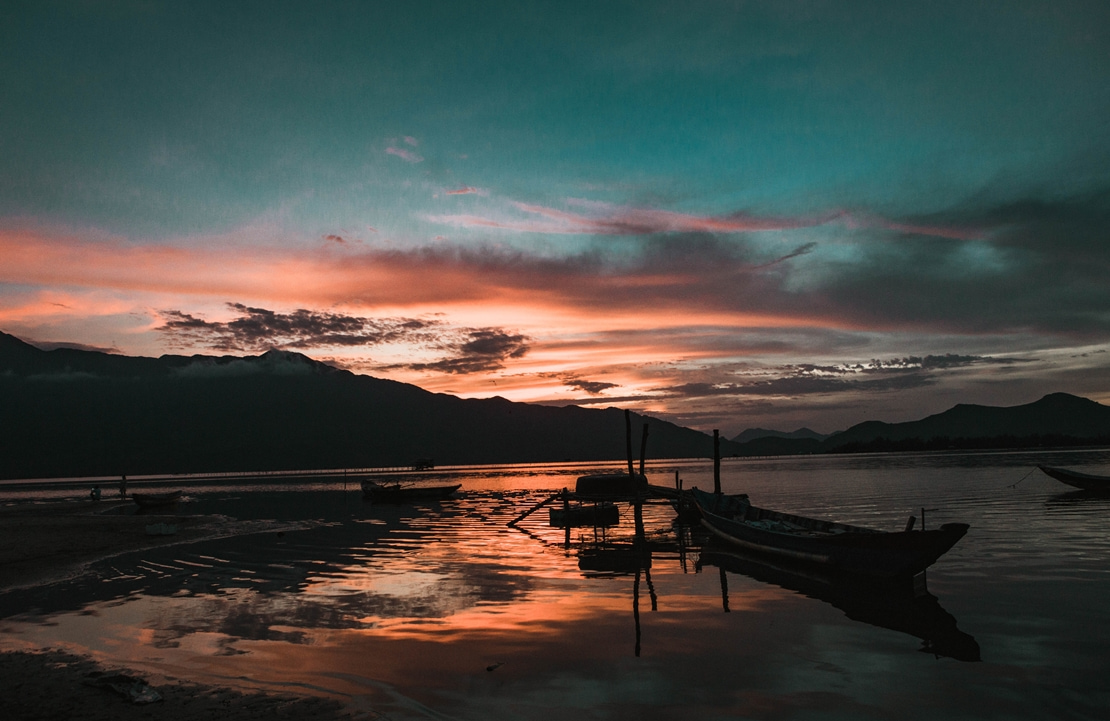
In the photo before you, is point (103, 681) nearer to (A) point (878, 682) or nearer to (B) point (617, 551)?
(A) point (878, 682)

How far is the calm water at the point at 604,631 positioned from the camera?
11.1 meters

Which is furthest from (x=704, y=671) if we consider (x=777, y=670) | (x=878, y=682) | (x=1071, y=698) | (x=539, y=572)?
(x=539, y=572)

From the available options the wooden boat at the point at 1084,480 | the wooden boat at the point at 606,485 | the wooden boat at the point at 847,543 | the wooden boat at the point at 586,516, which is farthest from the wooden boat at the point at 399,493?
the wooden boat at the point at 1084,480

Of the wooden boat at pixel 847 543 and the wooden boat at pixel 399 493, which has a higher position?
the wooden boat at pixel 847 543

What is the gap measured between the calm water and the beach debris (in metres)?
1.15

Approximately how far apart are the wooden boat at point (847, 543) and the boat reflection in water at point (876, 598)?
45cm

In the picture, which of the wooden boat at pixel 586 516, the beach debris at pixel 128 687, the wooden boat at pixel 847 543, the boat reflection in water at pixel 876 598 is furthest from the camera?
the wooden boat at pixel 586 516

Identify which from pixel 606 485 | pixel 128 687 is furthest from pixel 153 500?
pixel 128 687

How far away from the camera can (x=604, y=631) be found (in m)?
15.4

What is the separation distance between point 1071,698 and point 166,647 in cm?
1731

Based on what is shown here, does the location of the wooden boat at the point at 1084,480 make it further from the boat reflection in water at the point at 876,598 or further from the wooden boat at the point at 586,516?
the boat reflection in water at the point at 876,598

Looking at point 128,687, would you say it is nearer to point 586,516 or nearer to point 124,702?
point 124,702

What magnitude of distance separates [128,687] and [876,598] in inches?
718

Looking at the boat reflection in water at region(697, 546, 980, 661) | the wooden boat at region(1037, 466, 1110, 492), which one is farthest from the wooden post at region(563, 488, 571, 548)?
the wooden boat at region(1037, 466, 1110, 492)
